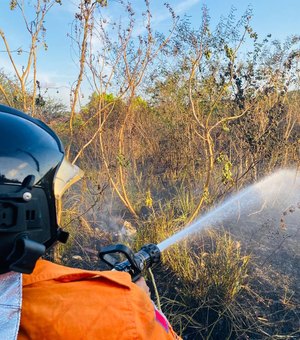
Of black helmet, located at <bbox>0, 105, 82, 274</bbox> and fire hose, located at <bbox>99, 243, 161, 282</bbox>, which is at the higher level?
black helmet, located at <bbox>0, 105, 82, 274</bbox>

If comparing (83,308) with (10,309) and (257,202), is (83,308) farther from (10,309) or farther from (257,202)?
(257,202)

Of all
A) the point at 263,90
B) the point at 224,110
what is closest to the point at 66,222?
the point at 224,110

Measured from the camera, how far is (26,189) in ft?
3.56

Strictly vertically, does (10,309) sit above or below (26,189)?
below

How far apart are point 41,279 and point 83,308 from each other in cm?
14

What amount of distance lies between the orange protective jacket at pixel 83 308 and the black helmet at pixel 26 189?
69 mm

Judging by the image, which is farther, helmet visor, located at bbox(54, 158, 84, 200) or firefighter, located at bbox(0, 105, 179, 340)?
helmet visor, located at bbox(54, 158, 84, 200)

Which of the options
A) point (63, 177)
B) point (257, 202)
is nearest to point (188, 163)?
point (257, 202)

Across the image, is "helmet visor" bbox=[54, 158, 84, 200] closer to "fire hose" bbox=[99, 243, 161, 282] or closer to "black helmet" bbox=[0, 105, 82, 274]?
"black helmet" bbox=[0, 105, 82, 274]

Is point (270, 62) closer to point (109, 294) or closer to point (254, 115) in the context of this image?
point (254, 115)

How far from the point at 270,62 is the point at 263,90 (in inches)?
20.4

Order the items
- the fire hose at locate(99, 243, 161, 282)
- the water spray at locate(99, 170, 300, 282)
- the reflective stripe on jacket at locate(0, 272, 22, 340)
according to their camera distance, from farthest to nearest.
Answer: the water spray at locate(99, 170, 300, 282) → the fire hose at locate(99, 243, 161, 282) → the reflective stripe on jacket at locate(0, 272, 22, 340)

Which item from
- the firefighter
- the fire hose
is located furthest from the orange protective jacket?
the fire hose

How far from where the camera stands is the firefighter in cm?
89
